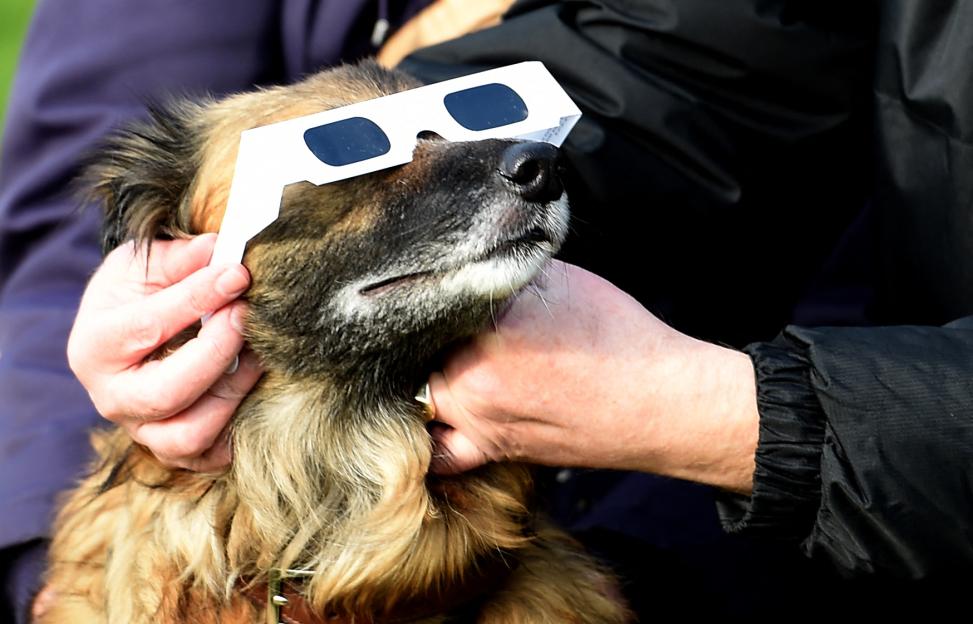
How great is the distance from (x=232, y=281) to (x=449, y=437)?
0.47m

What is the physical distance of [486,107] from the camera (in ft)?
6.24

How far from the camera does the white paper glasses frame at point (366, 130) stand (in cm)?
178

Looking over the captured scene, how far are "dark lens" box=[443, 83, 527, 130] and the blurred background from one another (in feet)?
15.8

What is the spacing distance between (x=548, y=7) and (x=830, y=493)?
141cm

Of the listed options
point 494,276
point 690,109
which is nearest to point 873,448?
point 494,276

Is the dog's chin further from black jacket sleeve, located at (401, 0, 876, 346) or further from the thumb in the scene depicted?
black jacket sleeve, located at (401, 0, 876, 346)

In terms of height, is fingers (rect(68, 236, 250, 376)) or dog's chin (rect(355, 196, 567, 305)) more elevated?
dog's chin (rect(355, 196, 567, 305))

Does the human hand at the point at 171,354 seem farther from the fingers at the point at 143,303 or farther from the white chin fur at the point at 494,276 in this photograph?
the white chin fur at the point at 494,276

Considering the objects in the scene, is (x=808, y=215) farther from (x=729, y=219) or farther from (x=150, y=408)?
(x=150, y=408)

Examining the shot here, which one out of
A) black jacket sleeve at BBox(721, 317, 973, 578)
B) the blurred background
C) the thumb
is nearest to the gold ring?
the thumb

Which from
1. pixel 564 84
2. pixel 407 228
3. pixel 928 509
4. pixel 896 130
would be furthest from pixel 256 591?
pixel 896 130

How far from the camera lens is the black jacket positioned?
1869 millimetres

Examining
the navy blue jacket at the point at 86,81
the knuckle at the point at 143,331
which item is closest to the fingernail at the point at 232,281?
the knuckle at the point at 143,331

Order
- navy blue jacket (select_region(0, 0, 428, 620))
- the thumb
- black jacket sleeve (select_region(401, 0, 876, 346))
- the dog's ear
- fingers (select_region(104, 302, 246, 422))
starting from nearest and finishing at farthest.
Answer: fingers (select_region(104, 302, 246, 422)) → the thumb → the dog's ear → black jacket sleeve (select_region(401, 0, 876, 346)) → navy blue jacket (select_region(0, 0, 428, 620))
